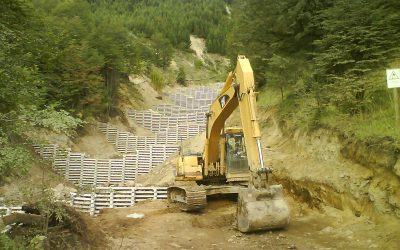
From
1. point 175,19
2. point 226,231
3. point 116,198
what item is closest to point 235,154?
point 226,231

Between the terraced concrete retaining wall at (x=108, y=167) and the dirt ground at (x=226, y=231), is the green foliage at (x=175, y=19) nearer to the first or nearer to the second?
the terraced concrete retaining wall at (x=108, y=167)

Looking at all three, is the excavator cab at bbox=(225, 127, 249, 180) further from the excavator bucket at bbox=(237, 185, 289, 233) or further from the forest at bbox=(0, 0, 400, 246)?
the excavator bucket at bbox=(237, 185, 289, 233)

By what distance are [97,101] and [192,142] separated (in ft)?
20.3

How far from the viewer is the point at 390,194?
8148 millimetres

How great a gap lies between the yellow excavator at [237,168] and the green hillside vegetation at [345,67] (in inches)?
93.8

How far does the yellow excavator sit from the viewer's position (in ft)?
28.9

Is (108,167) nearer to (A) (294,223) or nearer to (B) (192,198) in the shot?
(B) (192,198)

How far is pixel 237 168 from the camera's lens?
39.5ft

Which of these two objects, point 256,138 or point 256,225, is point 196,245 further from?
point 256,138

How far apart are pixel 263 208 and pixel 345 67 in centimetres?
530

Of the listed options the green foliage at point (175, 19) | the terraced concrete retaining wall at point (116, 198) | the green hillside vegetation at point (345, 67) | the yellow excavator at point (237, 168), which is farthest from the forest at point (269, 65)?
the green foliage at point (175, 19)

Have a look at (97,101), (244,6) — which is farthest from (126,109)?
(244,6)

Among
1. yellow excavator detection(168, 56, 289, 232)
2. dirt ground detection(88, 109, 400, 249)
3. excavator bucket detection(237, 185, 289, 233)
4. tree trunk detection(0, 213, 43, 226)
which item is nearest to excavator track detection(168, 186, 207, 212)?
yellow excavator detection(168, 56, 289, 232)

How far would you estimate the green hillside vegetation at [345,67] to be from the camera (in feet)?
34.0
